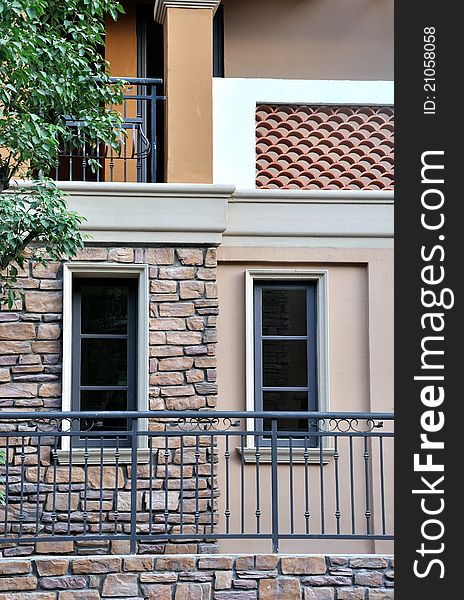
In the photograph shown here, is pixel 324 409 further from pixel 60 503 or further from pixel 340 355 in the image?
pixel 60 503

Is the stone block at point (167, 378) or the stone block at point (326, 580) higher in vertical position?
the stone block at point (167, 378)

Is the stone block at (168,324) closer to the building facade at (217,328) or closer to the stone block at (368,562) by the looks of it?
the building facade at (217,328)

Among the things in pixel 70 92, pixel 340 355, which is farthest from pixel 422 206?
pixel 340 355

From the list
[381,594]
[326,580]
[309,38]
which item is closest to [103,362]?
[326,580]

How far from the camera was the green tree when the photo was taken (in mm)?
7090

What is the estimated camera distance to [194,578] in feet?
25.5

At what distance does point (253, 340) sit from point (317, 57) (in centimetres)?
332

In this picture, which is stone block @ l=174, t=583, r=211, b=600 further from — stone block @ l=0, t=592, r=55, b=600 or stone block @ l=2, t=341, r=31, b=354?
stone block @ l=2, t=341, r=31, b=354

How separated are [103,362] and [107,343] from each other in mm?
167

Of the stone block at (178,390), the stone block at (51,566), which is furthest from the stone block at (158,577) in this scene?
the stone block at (178,390)

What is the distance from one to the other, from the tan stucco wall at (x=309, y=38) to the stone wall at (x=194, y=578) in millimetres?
5356

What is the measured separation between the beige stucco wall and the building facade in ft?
0.06

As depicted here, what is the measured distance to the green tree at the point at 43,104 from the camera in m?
7.09

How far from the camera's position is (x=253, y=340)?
9648 mm
